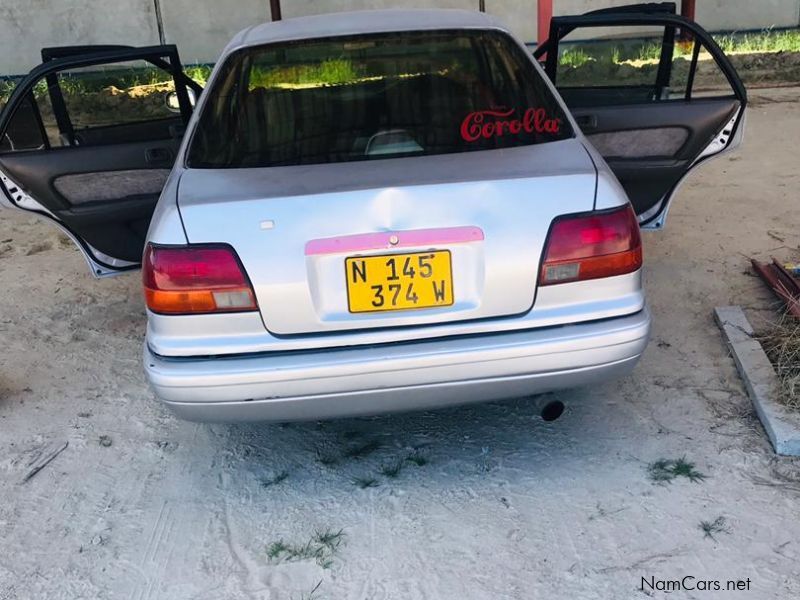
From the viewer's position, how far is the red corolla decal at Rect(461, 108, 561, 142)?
9.66 feet

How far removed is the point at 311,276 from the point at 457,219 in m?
0.43

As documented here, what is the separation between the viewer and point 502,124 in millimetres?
3000

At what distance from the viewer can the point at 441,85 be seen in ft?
10.5

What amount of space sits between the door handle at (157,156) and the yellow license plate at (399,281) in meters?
1.61

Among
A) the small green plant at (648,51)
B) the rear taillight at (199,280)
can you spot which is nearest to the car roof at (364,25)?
the rear taillight at (199,280)

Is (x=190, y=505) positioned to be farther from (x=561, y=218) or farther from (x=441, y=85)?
(x=441, y=85)

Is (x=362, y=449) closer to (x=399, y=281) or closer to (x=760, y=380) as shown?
(x=399, y=281)

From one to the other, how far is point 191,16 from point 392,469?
9465 mm

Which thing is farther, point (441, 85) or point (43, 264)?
point (43, 264)

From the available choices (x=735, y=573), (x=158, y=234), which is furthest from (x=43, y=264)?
(x=735, y=573)

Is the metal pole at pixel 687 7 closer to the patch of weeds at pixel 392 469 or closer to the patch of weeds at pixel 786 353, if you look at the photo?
the patch of weeds at pixel 786 353

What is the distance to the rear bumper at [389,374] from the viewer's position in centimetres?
246

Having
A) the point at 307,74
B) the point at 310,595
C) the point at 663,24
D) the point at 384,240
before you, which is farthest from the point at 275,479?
the point at 663,24

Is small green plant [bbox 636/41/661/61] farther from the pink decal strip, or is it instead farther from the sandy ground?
the pink decal strip
